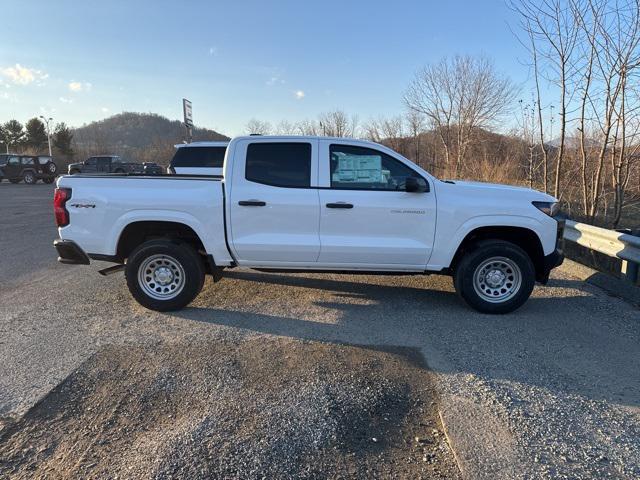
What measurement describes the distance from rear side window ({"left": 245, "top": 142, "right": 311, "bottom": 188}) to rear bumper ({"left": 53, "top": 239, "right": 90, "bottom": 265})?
2.11 meters

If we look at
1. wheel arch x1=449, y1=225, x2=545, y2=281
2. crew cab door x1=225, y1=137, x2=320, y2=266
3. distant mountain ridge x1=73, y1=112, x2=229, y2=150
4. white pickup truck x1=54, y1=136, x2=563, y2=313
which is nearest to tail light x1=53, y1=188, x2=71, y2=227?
white pickup truck x1=54, y1=136, x2=563, y2=313

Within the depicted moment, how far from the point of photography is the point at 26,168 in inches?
1281

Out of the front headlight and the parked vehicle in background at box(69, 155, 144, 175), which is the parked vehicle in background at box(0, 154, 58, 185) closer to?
the parked vehicle in background at box(69, 155, 144, 175)

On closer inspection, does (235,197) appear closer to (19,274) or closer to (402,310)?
(402,310)

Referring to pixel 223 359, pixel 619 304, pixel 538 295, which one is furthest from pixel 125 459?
pixel 619 304

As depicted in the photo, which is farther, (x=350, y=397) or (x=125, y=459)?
(x=350, y=397)

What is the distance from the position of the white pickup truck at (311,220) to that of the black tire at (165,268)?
1 centimetres

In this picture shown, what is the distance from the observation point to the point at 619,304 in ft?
18.0

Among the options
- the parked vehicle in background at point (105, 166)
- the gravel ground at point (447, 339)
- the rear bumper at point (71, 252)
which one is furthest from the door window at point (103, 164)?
the rear bumper at point (71, 252)

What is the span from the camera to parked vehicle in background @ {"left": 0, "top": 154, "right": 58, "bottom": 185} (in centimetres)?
3198

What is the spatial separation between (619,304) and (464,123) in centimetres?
2603

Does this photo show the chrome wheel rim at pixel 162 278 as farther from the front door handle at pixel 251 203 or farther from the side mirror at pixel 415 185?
the side mirror at pixel 415 185

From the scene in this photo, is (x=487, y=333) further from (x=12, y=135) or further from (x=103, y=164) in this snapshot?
(x=12, y=135)

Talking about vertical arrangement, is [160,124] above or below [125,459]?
above
